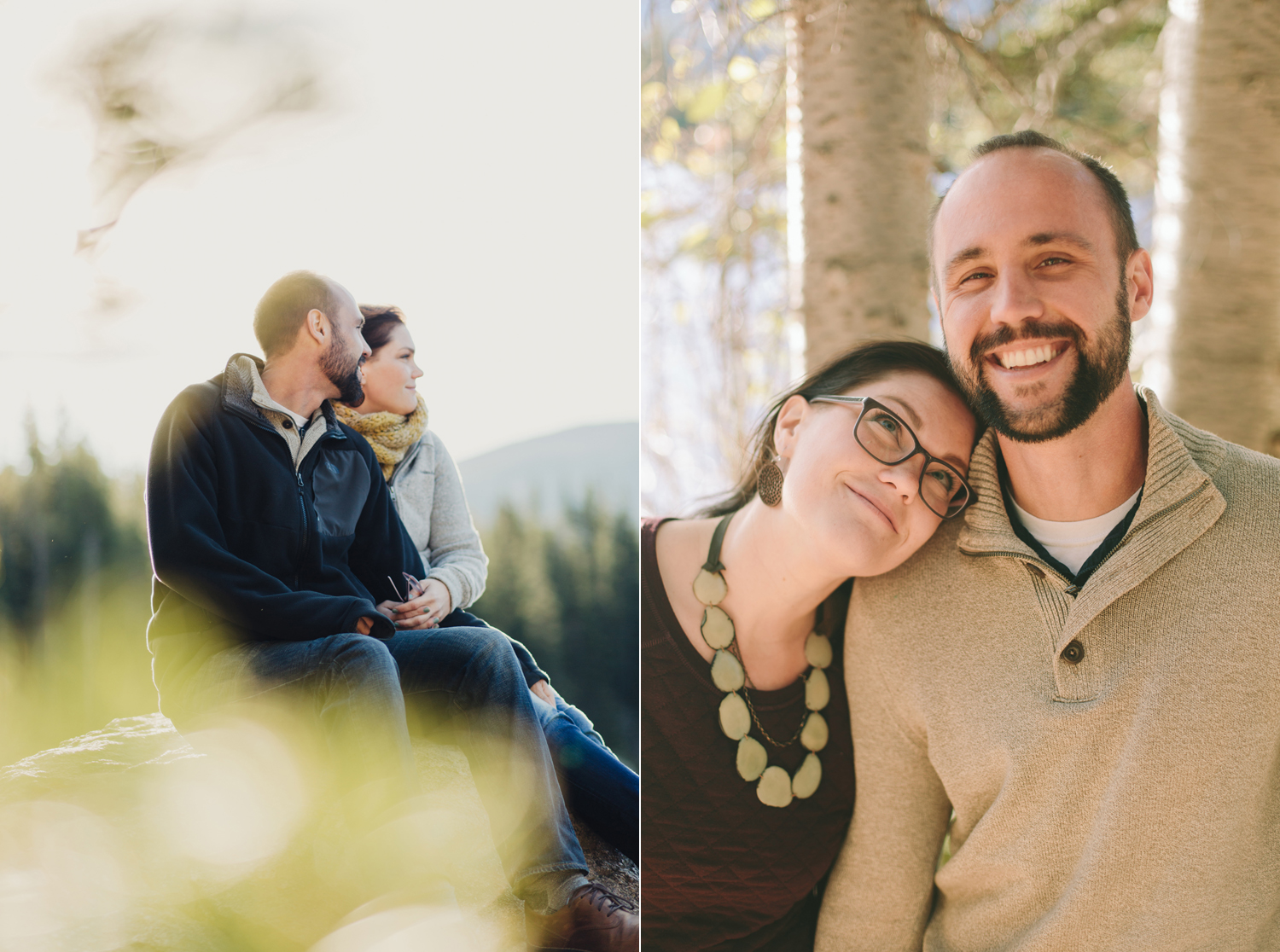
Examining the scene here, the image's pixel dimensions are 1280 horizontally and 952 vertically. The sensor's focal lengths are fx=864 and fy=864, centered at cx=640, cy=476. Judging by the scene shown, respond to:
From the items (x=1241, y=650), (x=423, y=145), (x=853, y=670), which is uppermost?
(x=423, y=145)

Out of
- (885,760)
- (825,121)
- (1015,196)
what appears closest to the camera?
(1015,196)

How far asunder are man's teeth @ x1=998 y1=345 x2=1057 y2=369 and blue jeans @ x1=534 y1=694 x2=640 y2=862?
1017mm

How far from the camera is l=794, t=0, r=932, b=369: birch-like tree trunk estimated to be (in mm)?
1903

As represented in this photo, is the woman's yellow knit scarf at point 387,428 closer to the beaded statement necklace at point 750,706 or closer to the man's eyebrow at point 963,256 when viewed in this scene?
the beaded statement necklace at point 750,706

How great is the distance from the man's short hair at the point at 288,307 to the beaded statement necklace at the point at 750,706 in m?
0.86

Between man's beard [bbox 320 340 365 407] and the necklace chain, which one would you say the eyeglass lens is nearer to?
the necklace chain

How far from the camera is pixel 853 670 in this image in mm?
1705

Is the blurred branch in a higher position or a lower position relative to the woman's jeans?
higher

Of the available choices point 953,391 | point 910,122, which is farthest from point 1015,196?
point 910,122

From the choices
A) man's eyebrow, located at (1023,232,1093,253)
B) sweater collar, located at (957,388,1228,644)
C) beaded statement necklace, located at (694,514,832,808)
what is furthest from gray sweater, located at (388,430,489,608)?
man's eyebrow, located at (1023,232,1093,253)

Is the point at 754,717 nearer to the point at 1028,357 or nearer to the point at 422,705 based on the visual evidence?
the point at 422,705

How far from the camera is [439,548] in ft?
5.18

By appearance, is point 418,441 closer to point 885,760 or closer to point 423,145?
point 423,145

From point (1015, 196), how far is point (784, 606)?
86cm
